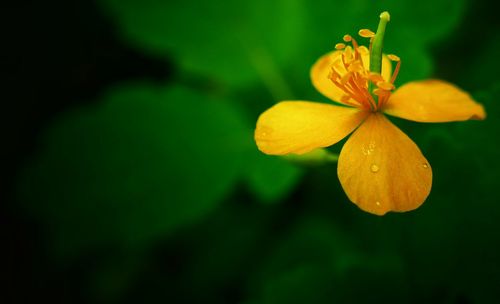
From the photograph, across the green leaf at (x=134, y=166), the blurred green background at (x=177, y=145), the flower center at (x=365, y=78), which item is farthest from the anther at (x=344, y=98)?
the green leaf at (x=134, y=166)

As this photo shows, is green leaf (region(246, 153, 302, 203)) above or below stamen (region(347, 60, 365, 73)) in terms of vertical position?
below

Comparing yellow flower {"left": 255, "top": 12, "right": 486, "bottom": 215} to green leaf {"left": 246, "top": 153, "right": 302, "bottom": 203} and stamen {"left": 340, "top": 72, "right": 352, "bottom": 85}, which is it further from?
green leaf {"left": 246, "top": 153, "right": 302, "bottom": 203}

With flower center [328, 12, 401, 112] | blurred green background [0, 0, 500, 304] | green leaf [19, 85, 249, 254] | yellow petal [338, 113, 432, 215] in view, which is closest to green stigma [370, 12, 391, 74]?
flower center [328, 12, 401, 112]

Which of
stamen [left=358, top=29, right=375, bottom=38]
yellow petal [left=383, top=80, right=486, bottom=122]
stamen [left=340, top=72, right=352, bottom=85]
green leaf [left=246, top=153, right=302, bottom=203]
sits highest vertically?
stamen [left=358, top=29, right=375, bottom=38]

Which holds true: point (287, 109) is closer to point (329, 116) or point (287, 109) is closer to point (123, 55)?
point (329, 116)

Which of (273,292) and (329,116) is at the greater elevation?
(329,116)

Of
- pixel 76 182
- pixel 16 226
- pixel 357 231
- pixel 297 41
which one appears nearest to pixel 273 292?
pixel 357 231

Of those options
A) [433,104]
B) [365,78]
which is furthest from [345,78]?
[433,104]
